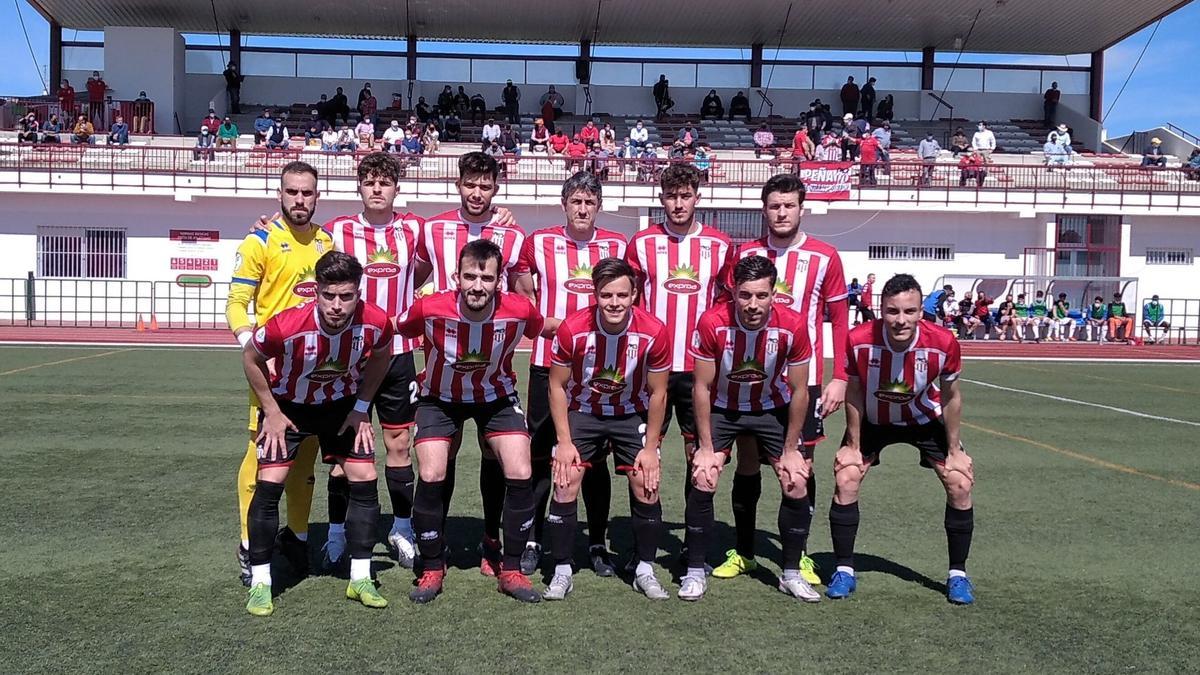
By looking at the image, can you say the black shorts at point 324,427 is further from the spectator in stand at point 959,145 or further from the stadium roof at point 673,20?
the spectator in stand at point 959,145

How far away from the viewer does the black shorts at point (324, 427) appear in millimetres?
4957

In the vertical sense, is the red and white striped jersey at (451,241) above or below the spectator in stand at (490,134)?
below

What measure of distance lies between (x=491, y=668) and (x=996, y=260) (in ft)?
92.0

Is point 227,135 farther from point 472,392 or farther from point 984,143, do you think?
point 472,392

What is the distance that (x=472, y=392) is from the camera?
5148 millimetres

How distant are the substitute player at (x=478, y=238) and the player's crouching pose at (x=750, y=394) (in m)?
1.13

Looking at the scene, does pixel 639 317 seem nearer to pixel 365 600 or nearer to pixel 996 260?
pixel 365 600

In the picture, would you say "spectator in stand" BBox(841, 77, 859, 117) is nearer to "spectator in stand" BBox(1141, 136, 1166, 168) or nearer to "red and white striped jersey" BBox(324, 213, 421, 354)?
"spectator in stand" BBox(1141, 136, 1166, 168)

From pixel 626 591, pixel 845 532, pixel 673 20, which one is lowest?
pixel 626 591

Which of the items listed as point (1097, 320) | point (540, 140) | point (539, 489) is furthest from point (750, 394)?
point (540, 140)

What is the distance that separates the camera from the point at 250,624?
441cm

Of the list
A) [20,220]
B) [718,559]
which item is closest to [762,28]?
[20,220]

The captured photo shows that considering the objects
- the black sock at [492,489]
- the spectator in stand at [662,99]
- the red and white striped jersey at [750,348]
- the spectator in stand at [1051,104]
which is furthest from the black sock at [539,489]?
the spectator in stand at [1051,104]

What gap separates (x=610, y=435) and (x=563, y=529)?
543 millimetres
